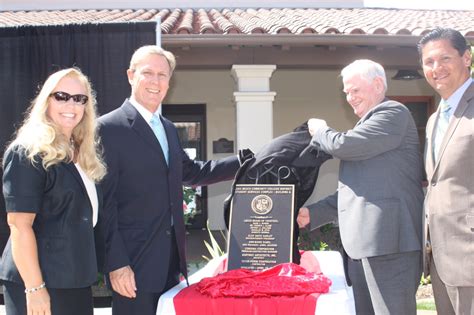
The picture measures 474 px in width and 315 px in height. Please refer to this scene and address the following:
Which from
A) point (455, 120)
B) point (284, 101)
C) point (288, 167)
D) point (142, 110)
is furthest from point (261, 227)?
point (284, 101)

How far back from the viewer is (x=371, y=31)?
7.11 meters

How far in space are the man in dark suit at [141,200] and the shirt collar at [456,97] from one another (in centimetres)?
145

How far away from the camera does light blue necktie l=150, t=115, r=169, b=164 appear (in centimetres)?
296

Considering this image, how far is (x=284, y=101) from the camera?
1048cm

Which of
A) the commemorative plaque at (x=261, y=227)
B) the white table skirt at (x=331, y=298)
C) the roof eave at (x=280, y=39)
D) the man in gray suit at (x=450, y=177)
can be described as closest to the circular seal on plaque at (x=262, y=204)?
the commemorative plaque at (x=261, y=227)

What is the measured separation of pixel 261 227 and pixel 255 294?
47 centimetres

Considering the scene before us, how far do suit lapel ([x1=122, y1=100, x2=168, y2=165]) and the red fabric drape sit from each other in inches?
27.9

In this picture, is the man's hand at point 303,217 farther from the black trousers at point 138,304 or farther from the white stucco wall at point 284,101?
the white stucco wall at point 284,101

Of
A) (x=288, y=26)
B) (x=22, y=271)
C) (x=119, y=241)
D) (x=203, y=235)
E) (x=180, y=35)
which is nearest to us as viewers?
(x=22, y=271)

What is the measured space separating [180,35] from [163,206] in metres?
4.41

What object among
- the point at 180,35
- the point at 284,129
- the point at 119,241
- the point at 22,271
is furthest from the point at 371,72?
the point at 284,129

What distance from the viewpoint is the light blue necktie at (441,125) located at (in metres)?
2.74

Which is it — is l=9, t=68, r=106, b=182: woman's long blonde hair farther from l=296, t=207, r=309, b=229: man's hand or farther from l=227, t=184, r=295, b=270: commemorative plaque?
l=296, t=207, r=309, b=229: man's hand

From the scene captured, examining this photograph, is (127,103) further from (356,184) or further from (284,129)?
(284,129)
